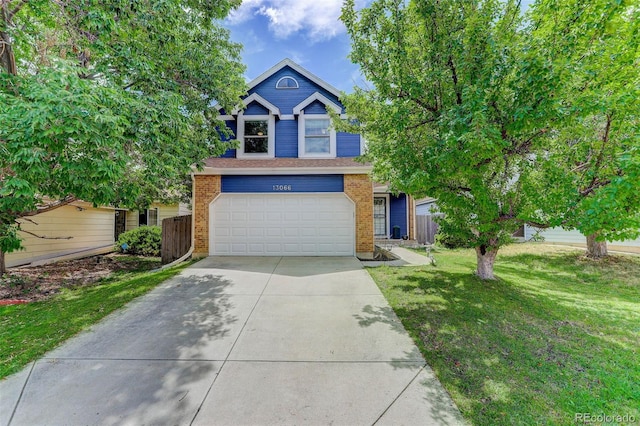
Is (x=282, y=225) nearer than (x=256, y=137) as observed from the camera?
Yes

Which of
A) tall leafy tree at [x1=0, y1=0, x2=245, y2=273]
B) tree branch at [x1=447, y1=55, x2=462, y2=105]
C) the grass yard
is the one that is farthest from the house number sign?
tree branch at [x1=447, y1=55, x2=462, y2=105]

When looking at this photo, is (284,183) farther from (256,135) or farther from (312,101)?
(312,101)

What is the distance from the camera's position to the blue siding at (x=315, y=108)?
1137 centimetres

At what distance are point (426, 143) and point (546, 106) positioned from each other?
219cm

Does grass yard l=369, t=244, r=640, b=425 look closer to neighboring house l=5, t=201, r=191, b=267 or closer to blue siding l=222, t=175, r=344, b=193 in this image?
blue siding l=222, t=175, r=344, b=193

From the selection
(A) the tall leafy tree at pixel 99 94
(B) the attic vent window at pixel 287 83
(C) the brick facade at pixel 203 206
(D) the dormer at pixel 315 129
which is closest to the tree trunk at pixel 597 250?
(D) the dormer at pixel 315 129

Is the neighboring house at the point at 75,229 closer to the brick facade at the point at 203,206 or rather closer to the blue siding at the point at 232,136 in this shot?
the brick facade at the point at 203,206

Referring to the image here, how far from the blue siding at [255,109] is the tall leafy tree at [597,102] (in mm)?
9158

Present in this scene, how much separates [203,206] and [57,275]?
→ 17.1 ft

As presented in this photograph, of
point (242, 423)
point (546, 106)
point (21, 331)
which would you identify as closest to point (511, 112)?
point (546, 106)

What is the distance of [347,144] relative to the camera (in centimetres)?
1123

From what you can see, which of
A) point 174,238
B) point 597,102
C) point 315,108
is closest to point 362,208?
point 315,108

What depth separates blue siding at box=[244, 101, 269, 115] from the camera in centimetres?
1143

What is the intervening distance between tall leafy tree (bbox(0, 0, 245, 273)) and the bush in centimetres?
520
